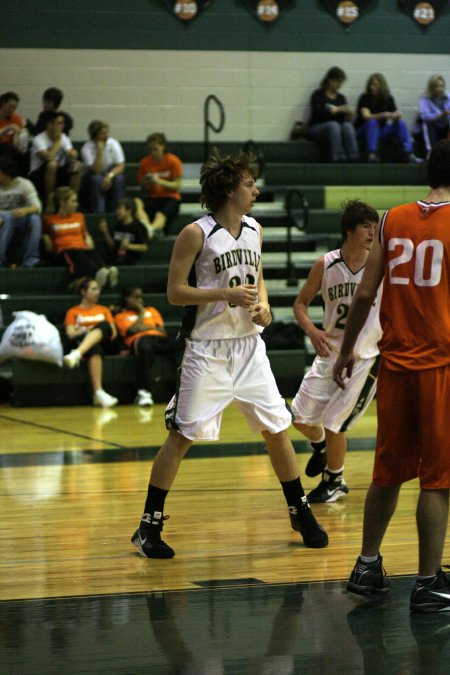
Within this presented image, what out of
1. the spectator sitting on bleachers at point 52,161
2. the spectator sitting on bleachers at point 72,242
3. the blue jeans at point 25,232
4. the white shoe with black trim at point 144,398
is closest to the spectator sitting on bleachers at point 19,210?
the blue jeans at point 25,232

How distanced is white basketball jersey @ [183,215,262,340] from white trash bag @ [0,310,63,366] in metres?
5.80

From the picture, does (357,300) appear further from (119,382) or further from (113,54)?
(113,54)

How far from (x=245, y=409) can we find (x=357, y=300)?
1.06m

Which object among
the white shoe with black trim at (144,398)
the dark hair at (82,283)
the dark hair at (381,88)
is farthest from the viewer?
the dark hair at (381,88)

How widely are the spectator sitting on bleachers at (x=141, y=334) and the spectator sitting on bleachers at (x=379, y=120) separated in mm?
4681

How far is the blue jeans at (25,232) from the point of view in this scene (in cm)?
1224

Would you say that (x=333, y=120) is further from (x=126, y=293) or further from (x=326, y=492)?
(x=326, y=492)

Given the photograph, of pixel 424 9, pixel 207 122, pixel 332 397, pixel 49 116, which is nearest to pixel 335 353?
pixel 332 397

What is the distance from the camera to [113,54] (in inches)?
584

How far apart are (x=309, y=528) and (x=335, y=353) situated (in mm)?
1255

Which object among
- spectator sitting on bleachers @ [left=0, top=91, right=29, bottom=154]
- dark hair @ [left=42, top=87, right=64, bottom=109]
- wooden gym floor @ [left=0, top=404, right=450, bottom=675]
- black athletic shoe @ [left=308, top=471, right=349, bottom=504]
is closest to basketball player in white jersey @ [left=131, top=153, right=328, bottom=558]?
wooden gym floor @ [left=0, top=404, right=450, bottom=675]

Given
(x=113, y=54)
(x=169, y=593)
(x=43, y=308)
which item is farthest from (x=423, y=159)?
(x=169, y=593)

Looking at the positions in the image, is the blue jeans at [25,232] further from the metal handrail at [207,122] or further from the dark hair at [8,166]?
the metal handrail at [207,122]

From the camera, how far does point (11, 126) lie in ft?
43.3
